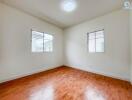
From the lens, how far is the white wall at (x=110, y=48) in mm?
2859

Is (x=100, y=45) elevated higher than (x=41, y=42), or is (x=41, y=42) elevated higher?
(x=41, y=42)

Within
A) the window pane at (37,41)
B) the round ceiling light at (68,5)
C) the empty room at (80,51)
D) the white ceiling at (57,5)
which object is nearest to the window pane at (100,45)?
the empty room at (80,51)

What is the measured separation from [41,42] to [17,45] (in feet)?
4.26

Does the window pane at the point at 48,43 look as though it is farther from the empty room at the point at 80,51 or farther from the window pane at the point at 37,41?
the window pane at the point at 37,41

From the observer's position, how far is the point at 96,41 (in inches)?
152

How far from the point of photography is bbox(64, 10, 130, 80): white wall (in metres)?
2.86

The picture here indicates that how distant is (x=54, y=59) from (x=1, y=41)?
2.84 metres

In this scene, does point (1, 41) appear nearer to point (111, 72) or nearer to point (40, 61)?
point (40, 61)

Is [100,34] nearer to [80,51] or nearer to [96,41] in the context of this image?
[96,41]

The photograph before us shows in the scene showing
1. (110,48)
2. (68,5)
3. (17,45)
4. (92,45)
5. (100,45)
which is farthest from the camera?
(92,45)

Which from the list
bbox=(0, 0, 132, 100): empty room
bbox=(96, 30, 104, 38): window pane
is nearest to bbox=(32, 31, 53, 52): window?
bbox=(0, 0, 132, 100): empty room

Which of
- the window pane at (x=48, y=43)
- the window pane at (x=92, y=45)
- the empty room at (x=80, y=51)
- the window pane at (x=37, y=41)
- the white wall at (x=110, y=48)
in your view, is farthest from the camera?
the window pane at (x=48, y=43)

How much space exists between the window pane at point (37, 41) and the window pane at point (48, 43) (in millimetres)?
267

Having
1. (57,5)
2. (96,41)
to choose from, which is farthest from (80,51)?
(57,5)
